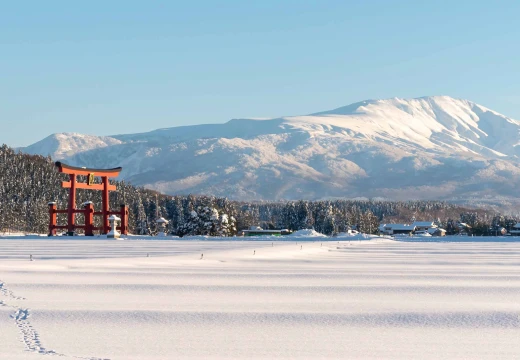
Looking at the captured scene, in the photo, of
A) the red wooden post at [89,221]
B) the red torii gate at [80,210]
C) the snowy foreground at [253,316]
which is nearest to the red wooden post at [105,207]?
the red torii gate at [80,210]

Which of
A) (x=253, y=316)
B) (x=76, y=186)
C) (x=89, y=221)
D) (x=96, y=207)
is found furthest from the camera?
(x=96, y=207)

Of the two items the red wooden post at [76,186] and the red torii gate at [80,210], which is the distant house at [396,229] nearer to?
the red torii gate at [80,210]

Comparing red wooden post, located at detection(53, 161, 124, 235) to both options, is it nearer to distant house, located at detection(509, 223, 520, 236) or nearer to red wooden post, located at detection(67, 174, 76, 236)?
red wooden post, located at detection(67, 174, 76, 236)

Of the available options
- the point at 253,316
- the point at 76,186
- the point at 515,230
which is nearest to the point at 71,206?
the point at 76,186

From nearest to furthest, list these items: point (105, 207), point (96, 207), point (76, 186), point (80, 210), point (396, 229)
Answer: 1. point (80, 210)
2. point (76, 186)
3. point (105, 207)
4. point (96, 207)
5. point (396, 229)

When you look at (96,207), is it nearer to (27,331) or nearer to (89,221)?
(89,221)

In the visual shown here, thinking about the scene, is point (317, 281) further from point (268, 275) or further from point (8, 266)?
point (8, 266)

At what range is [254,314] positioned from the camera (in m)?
10.9

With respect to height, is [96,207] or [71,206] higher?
[96,207]

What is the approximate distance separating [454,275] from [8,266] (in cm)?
1080

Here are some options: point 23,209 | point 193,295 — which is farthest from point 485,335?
point 23,209

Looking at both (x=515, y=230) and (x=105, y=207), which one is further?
(x=515, y=230)

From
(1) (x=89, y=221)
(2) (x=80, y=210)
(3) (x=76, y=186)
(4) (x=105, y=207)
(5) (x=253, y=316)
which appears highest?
(3) (x=76, y=186)

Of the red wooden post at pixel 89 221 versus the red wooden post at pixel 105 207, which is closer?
the red wooden post at pixel 89 221
